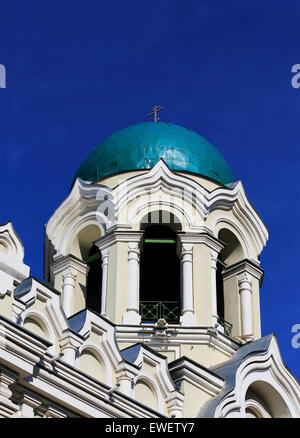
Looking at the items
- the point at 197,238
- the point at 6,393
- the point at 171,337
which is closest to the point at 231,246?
the point at 197,238

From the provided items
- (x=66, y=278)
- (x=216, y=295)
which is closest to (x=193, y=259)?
(x=216, y=295)

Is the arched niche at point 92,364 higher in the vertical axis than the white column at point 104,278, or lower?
lower

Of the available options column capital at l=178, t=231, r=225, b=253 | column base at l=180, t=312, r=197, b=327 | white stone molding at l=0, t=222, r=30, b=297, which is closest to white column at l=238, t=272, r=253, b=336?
column capital at l=178, t=231, r=225, b=253

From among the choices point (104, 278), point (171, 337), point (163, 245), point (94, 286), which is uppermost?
point (163, 245)

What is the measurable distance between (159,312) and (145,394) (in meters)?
4.27

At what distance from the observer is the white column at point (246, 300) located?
22781 mm

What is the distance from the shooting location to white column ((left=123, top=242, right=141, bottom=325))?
2158 cm

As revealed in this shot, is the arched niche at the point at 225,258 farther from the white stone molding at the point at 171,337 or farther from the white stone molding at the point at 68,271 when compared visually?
the white stone molding at the point at 68,271

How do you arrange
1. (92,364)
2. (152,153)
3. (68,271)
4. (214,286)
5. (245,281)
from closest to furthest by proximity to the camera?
(92,364), (214,286), (68,271), (245,281), (152,153)

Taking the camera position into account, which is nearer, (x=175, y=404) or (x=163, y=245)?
(x=175, y=404)

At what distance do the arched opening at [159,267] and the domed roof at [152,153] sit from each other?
1.34 meters

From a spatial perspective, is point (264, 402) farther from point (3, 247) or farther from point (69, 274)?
point (3, 247)

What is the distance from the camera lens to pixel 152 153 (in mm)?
23938

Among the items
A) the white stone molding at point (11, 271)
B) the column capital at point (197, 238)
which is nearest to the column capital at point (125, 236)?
the column capital at point (197, 238)
